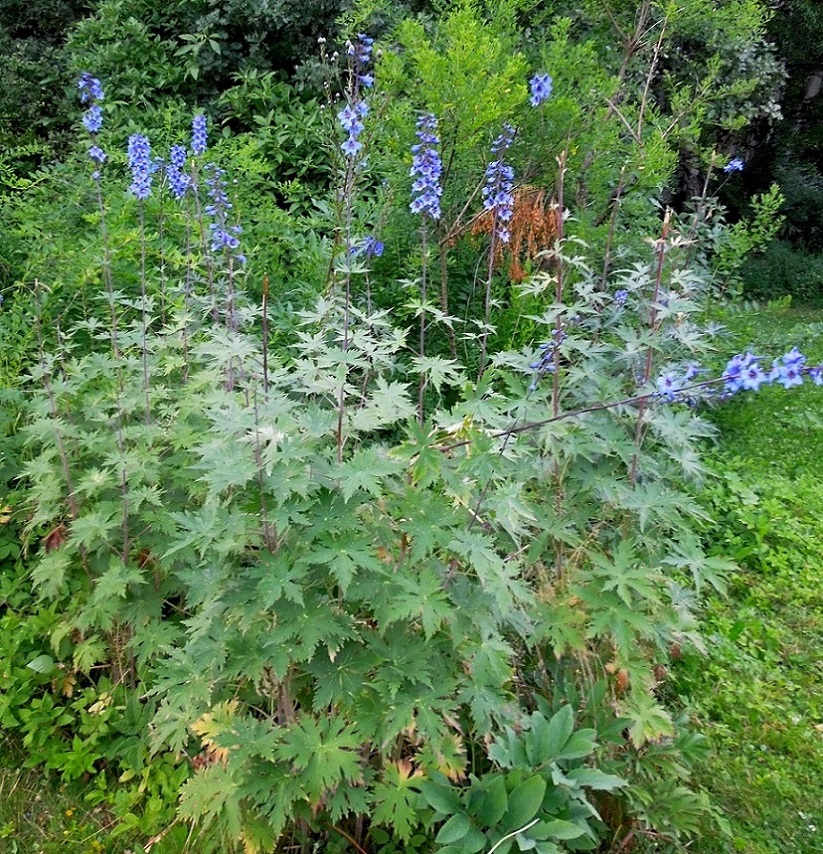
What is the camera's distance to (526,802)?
5.88ft

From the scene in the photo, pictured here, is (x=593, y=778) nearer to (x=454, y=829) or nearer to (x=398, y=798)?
(x=454, y=829)

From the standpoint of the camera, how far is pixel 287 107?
6098 mm

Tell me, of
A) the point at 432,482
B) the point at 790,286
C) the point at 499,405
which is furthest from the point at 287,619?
the point at 790,286

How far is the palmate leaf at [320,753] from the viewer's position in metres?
1.69

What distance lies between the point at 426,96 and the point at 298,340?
1.41m

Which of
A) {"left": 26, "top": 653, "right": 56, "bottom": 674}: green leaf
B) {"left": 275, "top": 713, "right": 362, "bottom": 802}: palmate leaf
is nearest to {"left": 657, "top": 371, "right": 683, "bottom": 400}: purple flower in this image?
{"left": 275, "top": 713, "right": 362, "bottom": 802}: palmate leaf

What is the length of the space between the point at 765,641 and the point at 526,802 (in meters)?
1.71

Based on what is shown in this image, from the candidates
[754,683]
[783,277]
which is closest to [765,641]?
[754,683]

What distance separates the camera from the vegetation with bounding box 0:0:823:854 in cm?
176

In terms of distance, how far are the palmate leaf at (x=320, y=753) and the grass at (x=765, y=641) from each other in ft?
3.77

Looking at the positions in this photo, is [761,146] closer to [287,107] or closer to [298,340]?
[287,107]

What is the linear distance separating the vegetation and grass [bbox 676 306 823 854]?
0.01m

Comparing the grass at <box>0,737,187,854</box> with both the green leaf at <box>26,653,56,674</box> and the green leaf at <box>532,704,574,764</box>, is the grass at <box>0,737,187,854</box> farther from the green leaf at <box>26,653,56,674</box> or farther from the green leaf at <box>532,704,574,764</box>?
the green leaf at <box>532,704,574,764</box>

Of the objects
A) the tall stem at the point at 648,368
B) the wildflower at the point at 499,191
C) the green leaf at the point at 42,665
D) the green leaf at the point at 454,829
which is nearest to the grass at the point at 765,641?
the green leaf at the point at 454,829
